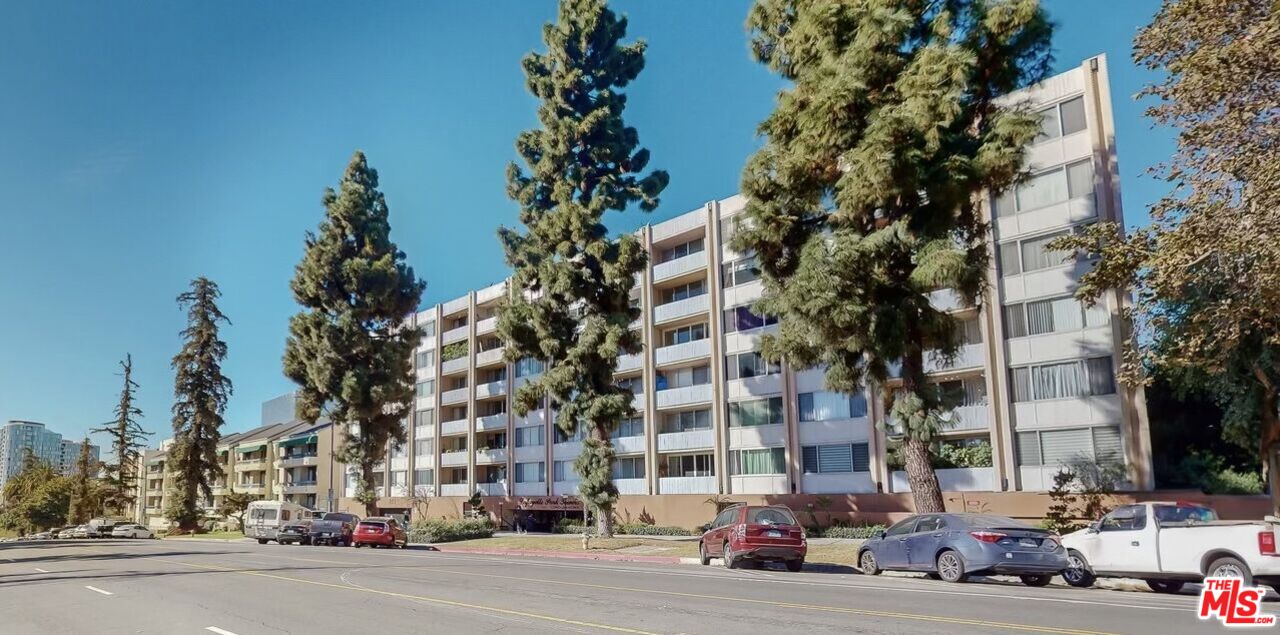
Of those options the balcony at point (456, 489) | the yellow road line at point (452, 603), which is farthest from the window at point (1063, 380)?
the balcony at point (456, 489)

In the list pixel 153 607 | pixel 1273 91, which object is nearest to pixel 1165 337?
pixel 1273 91

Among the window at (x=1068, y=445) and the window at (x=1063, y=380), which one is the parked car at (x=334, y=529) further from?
the window at (x=1063, y=380)

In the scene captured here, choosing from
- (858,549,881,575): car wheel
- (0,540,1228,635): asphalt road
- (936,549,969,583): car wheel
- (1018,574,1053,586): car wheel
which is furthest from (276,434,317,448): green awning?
(1018,574,1053,586): car wheel

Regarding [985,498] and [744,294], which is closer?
[985,498]

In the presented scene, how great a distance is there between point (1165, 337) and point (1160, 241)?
11841 mm

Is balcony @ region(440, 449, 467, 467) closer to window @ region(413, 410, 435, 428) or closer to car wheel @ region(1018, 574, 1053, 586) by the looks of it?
window @ region(413, 410, 435, 428)

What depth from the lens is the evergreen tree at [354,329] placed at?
151 ft

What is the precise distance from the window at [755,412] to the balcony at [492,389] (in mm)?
22766

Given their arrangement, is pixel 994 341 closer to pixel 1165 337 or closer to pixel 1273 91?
pixel 1165 337

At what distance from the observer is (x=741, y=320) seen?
4219cm

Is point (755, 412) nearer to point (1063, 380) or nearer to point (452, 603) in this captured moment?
point (1063, 380)

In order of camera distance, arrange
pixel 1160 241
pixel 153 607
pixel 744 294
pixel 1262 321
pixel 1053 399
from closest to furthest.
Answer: pixel 153 607, pixel 1160 241, pixel 1262 321, pixel 1053 399, pixel 744 294

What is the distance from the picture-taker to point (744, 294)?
4200cm

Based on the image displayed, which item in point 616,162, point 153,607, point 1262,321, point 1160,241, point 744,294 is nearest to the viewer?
point 153,607
